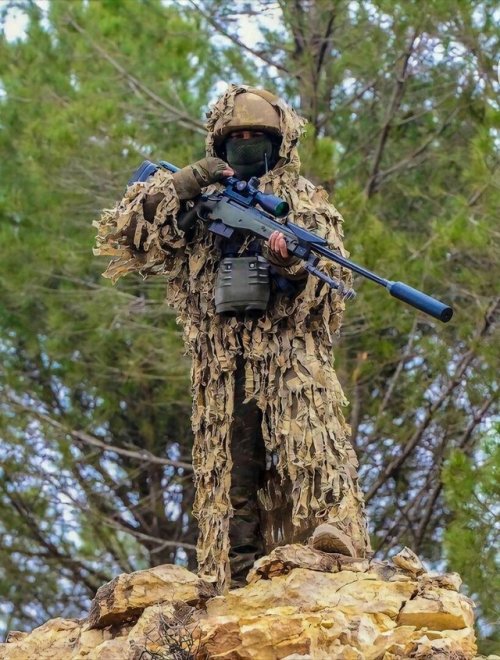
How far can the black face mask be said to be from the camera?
5453 millimetres

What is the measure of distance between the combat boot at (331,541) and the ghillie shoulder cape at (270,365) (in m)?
0.17

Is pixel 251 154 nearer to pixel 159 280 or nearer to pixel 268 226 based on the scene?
pixel 268 226

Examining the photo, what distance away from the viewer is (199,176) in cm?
530

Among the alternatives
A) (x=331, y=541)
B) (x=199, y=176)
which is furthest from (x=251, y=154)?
(x=331, y=541)

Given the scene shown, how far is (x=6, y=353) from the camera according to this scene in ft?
36.3

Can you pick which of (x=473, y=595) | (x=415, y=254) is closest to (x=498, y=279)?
(x=415, y=254)

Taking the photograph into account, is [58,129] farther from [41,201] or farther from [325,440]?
[325,440]

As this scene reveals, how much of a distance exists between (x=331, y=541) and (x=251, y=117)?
1624 millimetres

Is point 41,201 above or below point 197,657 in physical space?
above

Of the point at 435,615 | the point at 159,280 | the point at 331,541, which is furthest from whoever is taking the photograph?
the point at 159,280

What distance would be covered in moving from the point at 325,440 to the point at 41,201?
5.86 m

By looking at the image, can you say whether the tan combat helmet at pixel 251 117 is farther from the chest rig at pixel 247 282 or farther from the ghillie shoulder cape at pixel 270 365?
the chest rig at pixel 247 282

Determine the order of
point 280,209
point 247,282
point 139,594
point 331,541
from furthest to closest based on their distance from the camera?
point 247,282
point 280,209
point 331,541
point 139,594

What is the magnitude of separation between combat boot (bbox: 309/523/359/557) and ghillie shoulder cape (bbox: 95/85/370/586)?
17 cm
